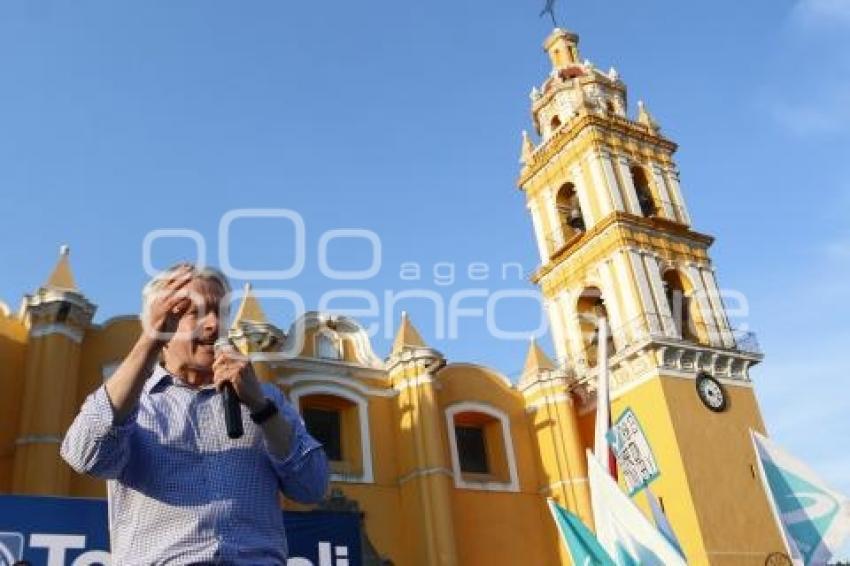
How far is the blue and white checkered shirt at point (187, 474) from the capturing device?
7.75ft

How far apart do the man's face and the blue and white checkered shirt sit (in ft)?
0.27

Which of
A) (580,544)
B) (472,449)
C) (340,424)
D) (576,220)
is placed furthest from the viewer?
(576,220)

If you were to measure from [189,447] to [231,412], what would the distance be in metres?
0.24

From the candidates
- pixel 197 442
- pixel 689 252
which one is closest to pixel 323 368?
pixel 689 252

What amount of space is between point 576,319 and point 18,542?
48.0ft

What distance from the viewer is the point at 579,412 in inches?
789

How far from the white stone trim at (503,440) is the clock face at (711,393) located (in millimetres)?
4381

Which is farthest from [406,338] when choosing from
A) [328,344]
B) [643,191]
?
[643,191]

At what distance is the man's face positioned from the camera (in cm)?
258

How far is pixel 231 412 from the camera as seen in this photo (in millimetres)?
2416

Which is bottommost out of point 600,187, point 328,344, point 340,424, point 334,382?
point 340,424

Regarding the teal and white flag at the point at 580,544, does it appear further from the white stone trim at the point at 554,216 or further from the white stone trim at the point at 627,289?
the white stone trim at the point at 554,216

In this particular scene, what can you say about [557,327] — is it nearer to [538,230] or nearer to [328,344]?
[538,230]

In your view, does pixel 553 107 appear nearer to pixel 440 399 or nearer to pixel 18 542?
pixel 440 399
